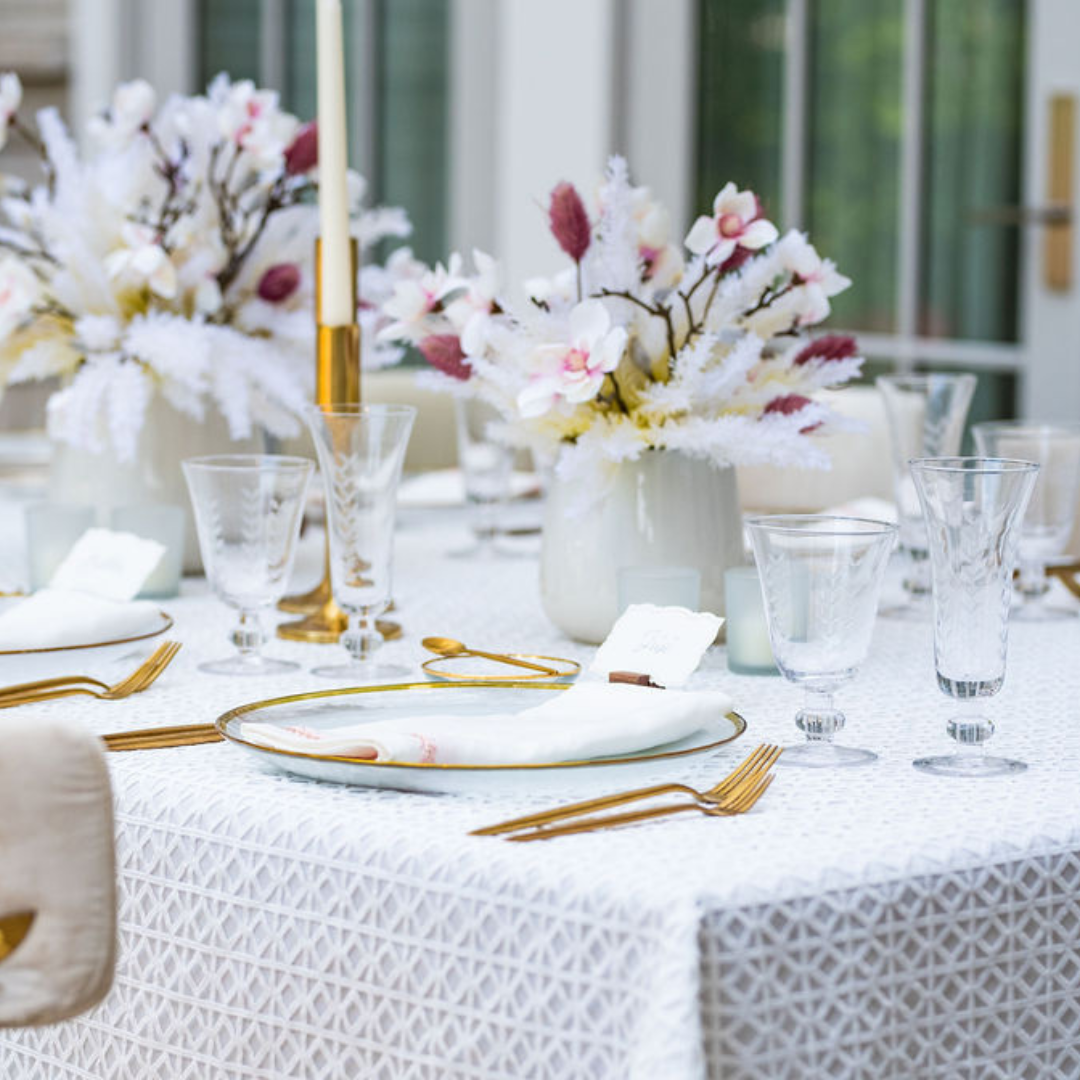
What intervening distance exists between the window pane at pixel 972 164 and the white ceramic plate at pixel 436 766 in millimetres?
2596

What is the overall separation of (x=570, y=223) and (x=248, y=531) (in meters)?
0.31

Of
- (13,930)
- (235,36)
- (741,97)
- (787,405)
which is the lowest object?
(13,930)

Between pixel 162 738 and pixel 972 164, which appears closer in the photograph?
pixel 162 738

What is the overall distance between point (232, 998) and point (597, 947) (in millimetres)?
220

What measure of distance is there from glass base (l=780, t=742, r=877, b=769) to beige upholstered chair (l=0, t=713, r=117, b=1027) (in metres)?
0.37

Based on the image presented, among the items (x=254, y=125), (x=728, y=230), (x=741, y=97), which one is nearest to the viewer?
(x=728, y=230)

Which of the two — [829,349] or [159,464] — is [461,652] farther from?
[159,464]

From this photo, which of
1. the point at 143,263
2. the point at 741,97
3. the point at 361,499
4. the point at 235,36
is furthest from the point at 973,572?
the point at 235,36

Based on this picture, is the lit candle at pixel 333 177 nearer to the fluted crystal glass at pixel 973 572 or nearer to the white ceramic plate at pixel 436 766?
the white ceramic plate at pixel 436 766

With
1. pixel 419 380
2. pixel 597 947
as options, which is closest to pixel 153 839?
pixel 597 947

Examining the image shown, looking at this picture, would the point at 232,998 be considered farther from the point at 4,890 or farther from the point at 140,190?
the point at 140,190

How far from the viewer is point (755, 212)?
130 centimetres

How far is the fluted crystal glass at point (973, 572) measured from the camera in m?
0.99

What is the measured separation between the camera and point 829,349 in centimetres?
136
